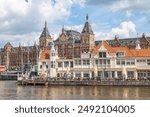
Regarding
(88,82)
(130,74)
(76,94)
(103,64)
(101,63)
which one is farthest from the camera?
(101,63)

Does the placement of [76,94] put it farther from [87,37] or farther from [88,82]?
[87,37]

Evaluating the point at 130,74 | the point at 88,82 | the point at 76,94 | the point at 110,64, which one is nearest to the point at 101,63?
the point at 110,64

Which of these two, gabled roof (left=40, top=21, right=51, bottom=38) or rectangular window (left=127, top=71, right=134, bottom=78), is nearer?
rectangular window (left=127, top=71, right=134, bottom=78)

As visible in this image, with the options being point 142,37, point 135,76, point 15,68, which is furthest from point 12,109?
point 15,68

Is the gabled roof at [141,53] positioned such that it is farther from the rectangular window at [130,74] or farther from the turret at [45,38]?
the turret at [45,38]

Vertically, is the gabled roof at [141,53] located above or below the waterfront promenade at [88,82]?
above

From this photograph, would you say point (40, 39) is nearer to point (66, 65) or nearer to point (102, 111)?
point (66, 65)

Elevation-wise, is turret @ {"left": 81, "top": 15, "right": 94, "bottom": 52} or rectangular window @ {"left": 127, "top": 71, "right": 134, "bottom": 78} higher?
turret @ {"left": 81, "top": 15, "right": 94, "bottom": 52}

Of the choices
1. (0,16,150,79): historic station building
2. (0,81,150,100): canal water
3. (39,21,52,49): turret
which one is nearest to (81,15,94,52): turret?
(39,21,52,49): turret

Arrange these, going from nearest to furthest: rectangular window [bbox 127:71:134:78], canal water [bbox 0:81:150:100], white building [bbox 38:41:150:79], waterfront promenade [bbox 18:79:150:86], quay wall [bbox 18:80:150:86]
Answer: canal water [bbox 0:81:150:100] < quay wall [bbox 18:80:150:86] < waterfront promenade [bbox 18:79:150:86] < white building [bbox 38:41:150:79] < rectangular window [bbox 127:71:134:78]

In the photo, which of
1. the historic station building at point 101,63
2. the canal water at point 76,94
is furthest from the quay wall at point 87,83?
the canal water at point 76,94

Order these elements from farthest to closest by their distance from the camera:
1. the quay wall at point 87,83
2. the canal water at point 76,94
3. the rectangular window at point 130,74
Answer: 1. the rectangular window at point 130,74
2. the quay wall at point 87,83
3. the canal water at point 76,94

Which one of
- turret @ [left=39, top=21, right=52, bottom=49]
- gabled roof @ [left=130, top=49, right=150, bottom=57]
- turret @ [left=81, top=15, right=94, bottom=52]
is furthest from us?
turret @ [left=39, top=21, right=52, bottom=49]

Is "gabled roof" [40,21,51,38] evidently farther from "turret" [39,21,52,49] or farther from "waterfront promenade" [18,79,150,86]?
"waterfront promenade" [18,79,150,86]
